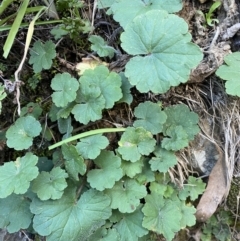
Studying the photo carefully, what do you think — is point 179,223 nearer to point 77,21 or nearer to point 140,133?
point 140,133

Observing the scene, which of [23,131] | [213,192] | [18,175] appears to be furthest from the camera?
[213,192]

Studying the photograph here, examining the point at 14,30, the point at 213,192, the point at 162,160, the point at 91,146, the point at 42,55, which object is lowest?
the point at 213,192

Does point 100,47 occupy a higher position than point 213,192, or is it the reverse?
point 100,47

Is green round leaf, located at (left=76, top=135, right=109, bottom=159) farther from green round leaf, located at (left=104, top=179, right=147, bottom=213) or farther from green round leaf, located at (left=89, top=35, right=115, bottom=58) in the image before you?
green round leaf, located at (left=89, top=35, right=115, bottom=58)

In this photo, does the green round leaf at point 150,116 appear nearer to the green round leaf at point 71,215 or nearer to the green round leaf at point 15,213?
the green round leaf at point 71,215

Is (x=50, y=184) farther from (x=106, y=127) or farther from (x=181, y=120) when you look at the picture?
(x=181, y=120)

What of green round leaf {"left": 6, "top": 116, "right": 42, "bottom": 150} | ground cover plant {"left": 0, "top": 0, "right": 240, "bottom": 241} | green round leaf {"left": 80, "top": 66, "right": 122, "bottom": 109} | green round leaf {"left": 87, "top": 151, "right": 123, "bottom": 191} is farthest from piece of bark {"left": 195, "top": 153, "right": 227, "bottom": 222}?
green round leaf {"left": 6, "top": 116, "right": 42, "bottom": 150}

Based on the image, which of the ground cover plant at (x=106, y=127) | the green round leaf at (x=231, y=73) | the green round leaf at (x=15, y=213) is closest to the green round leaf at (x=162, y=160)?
the ground cover plant at (x=106, y=127)

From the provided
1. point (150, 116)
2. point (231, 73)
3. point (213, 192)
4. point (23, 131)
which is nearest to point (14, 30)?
point (23, 131)
